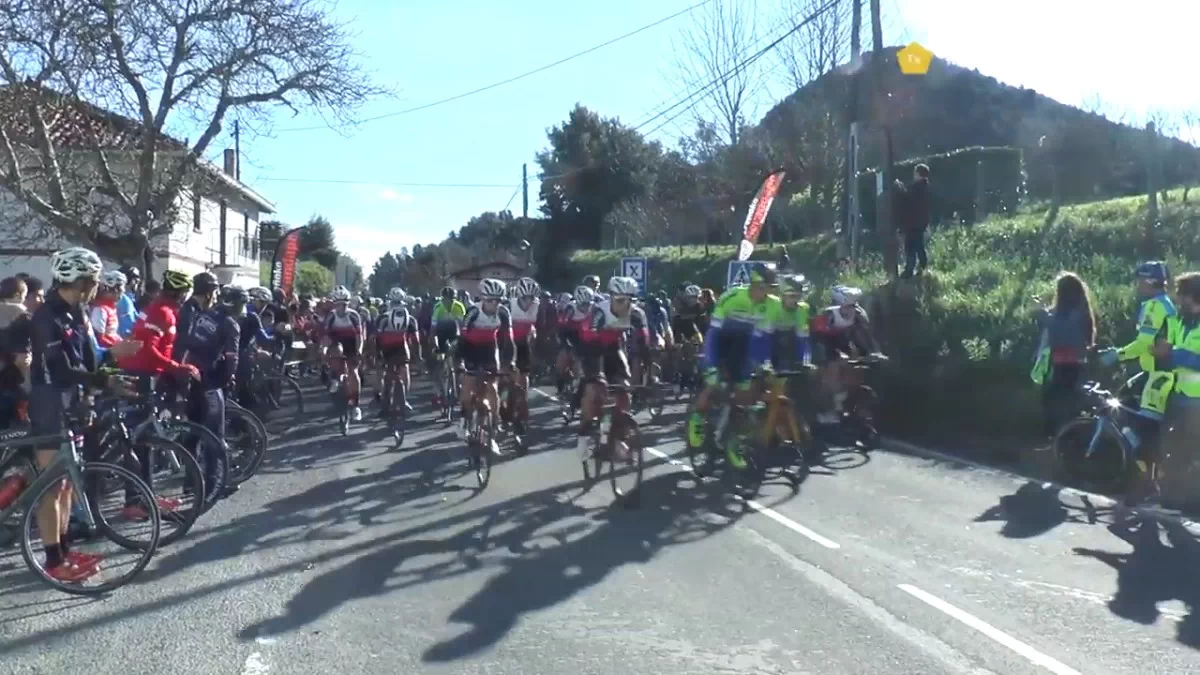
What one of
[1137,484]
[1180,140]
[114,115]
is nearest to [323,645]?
[1137,484]

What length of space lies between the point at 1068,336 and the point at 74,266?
927 centimetres

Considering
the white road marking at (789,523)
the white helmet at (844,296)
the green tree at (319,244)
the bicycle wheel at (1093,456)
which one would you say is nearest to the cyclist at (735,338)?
the white road marking at (789,523)

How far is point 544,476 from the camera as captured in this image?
43.6ft

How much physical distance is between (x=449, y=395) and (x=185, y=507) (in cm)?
926

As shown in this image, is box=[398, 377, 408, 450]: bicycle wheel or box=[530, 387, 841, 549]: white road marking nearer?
box=[530, 387, 841, 549]: white road marking

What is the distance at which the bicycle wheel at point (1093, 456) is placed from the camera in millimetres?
11609

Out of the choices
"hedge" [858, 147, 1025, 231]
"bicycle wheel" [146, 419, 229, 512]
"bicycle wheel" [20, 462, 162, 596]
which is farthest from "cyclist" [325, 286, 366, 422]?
"hedge" [858, 147, 1025, 231]

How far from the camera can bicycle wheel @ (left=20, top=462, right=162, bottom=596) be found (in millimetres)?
8023

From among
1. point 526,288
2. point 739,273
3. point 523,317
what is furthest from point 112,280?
point 739,273

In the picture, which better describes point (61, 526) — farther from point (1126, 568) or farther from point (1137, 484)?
point (1137, 484)

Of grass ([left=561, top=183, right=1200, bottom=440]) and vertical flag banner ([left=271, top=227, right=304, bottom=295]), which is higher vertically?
vertical flag banner ([left=271, top=227, right=304, bottom=295])

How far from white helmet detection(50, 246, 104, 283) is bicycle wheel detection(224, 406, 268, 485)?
3996mm

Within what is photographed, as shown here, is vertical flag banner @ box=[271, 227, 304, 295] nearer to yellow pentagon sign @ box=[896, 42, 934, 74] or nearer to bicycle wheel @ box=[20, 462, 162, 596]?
yellow pentagon sign @ box=[896, 42, 934, 74]

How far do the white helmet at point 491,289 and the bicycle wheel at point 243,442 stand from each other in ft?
9.13
